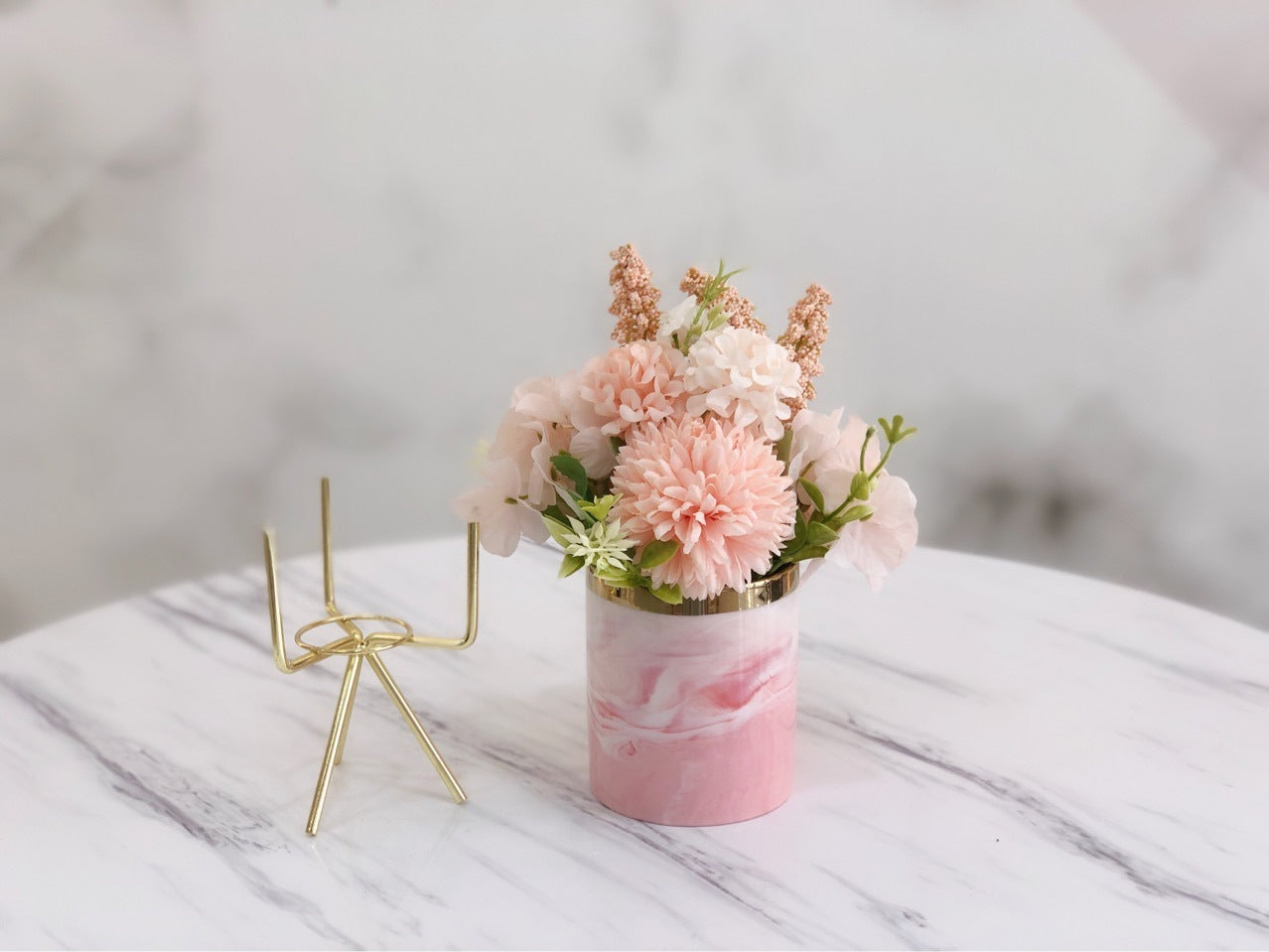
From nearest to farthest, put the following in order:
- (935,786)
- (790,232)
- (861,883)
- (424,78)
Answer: (861,883)
(935,786)
(424,78)
(790,232)

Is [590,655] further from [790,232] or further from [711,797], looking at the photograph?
[790,232]

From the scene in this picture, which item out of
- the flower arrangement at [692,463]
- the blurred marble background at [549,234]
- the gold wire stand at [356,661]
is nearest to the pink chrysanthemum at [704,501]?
the flower arrangement at [692,463]

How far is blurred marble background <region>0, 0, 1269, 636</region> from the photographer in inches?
80.4

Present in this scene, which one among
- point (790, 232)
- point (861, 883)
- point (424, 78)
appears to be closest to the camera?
point (861, 883)

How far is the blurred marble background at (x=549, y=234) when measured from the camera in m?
2.04

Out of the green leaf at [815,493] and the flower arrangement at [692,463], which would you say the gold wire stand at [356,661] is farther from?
the green leaf at [815,493]

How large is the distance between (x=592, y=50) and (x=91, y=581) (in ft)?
4.07

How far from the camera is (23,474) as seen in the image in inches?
85.7

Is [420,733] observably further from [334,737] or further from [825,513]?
[825,513]

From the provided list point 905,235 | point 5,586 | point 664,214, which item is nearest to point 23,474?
point 5,586

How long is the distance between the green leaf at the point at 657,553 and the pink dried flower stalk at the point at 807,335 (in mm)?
146

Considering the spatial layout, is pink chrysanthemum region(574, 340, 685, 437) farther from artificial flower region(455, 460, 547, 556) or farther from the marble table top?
the marble table top

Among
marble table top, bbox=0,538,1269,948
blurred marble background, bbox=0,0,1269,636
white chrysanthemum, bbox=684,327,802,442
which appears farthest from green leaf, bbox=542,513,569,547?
blurred marble background, bbox=0,0,1269,636

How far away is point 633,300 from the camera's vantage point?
0.91 meters
